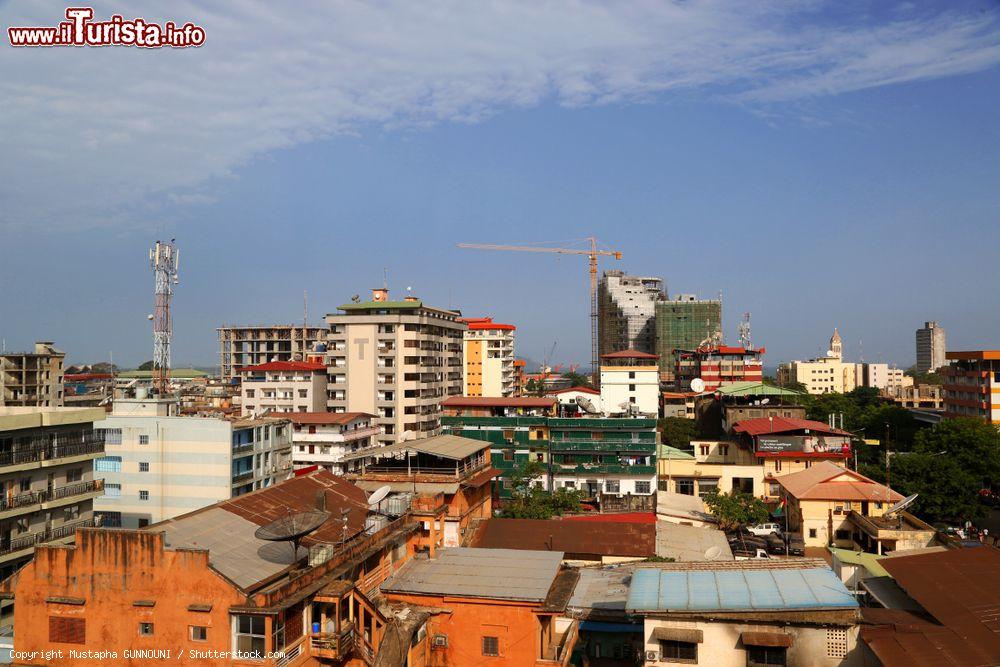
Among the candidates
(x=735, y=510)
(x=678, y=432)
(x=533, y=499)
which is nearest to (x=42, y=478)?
(x=533, y=499)

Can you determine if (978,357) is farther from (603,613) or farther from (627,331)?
(627,331)

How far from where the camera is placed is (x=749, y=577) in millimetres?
20141

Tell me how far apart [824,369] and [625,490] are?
129098 mm

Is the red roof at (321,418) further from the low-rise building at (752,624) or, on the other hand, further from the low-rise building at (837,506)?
the low-rise building at (752,624)

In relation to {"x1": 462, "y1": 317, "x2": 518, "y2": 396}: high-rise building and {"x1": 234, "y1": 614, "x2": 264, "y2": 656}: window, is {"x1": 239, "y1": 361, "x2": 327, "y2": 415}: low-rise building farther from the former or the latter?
{"x1": 234, "y1": 614, "x2": 264, "y2": 656}: window

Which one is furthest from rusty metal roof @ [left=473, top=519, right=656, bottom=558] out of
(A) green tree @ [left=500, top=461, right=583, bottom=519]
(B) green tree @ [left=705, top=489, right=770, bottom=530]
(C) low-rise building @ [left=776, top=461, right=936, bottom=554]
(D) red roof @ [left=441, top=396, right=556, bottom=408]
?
(D) red roof @ [left=441, top=396, right=556, bottom=408]

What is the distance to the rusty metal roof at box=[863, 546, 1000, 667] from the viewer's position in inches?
642

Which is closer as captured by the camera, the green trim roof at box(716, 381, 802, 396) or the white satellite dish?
the white satellite dish

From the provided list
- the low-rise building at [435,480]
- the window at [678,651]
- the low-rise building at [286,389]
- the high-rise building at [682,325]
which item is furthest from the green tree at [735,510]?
the high-rise building at [682,325]

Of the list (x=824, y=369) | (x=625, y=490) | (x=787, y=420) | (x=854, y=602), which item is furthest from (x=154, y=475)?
(x=824, y=369)

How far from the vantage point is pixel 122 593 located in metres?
19.1

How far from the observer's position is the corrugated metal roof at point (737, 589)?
18016 millimetres

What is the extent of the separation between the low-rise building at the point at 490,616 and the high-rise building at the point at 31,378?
72300mm

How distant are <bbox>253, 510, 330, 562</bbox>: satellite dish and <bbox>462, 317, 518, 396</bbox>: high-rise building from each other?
96074 mm
